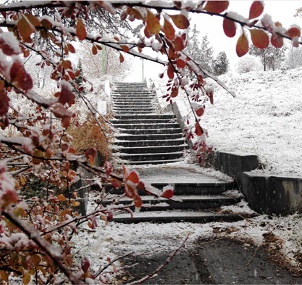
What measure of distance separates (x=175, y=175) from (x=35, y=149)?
5425 millimetres

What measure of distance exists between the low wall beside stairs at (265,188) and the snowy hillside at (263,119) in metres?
0.30

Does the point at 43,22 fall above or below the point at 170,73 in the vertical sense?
above

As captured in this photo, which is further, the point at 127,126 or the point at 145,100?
the point at 145,100

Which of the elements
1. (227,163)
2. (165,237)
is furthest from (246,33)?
(227,163)

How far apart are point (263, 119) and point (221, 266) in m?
6.38

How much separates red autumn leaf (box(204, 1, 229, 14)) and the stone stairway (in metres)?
1.19

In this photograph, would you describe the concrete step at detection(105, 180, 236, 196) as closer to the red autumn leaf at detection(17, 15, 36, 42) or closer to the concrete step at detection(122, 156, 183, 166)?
the concrete step at detection(122, 156, 183, 166)

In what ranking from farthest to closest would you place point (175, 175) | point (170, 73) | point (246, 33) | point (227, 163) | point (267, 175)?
point (175, 175)
point (227, 163)
point (267, 175)
point (170, 73)
point (246, 33)

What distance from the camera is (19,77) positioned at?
2.09 ft

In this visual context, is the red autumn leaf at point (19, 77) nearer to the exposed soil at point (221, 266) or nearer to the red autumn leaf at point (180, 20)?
the red autumn leaf at point (180, 20)

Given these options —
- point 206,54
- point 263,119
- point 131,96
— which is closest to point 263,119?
point 263,119

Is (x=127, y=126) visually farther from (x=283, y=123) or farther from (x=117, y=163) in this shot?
(x=283, y=123)

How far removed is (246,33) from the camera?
2.75 ft

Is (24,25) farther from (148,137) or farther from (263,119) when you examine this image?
(263,119)
